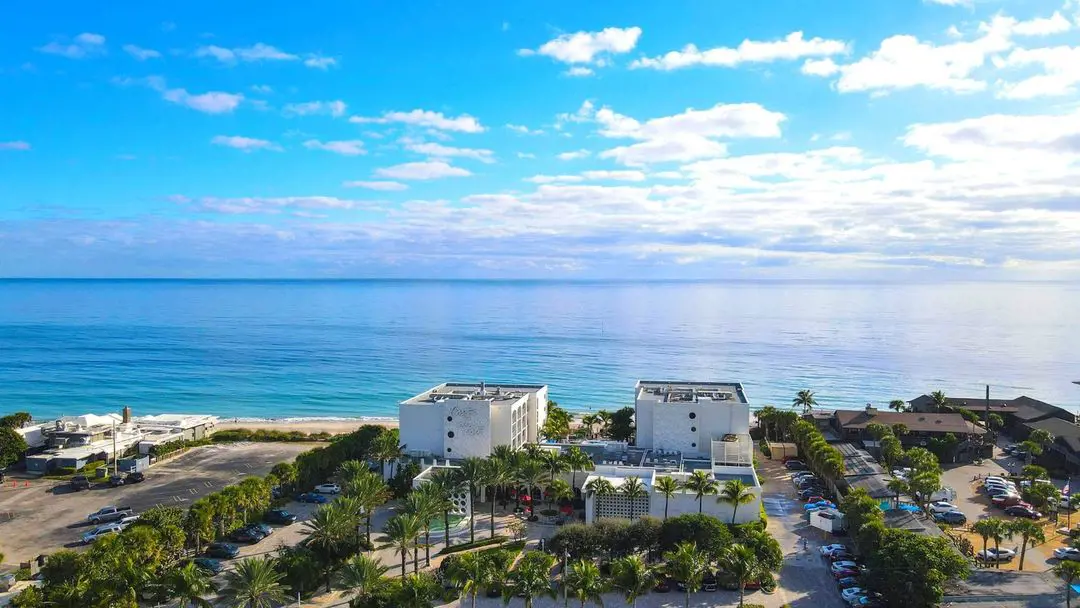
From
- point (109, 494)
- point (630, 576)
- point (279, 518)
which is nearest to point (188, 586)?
point (279, 518)

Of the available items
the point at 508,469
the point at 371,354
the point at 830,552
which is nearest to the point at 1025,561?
the point at 830,552

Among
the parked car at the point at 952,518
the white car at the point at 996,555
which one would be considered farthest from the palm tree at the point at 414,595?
Result: the parked car at the point at 952,518

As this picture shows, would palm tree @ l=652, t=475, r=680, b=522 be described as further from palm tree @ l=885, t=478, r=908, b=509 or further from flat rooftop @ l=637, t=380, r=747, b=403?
palm tree @ l=885, t=478, r=908, b=509

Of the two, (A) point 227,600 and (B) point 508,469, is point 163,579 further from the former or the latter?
(B) point 508,469

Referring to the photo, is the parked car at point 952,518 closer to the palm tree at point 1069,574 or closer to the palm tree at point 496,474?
the palm tree at point 1069,574

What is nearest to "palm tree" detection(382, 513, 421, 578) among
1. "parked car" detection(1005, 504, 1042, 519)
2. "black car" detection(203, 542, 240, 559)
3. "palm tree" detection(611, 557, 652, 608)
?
"palm tree" detection(611, 557, 652, 608)

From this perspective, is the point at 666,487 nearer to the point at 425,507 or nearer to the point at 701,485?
the point at 701,485

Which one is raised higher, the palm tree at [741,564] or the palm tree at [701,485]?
the palm tree at [701,485]
